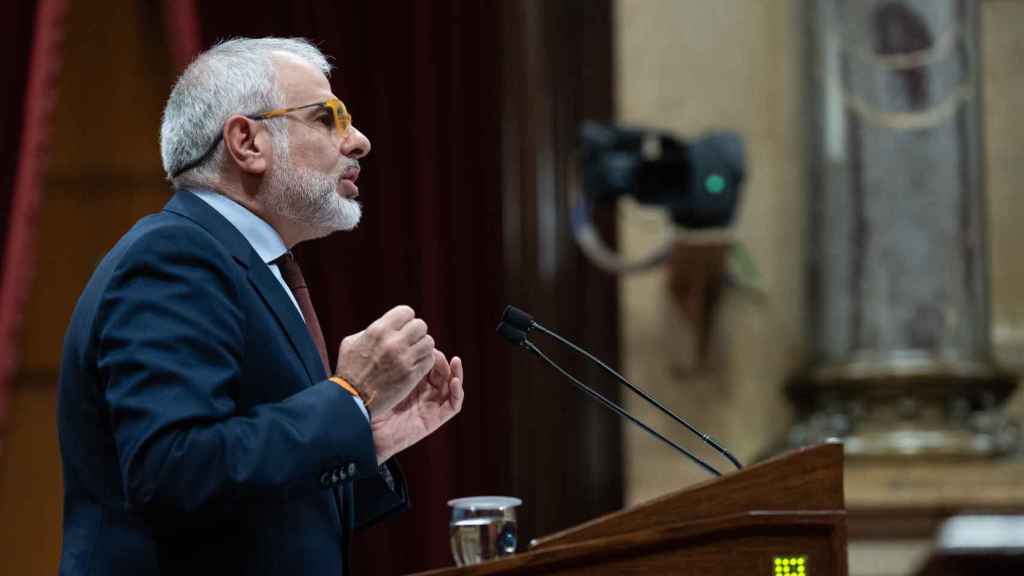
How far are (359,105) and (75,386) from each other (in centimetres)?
231

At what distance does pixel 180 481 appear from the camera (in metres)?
1.51

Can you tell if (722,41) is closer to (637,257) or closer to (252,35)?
(637,257)

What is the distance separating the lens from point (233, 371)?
62.5 inches

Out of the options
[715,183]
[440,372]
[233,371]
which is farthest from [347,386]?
[715,183]

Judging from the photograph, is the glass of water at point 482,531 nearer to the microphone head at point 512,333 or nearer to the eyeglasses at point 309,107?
the microphone head at point 512,333

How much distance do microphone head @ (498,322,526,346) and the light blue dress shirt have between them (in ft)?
0.84

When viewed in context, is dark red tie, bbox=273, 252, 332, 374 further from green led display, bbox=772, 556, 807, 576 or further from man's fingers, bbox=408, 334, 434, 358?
green led display, bbox=772, 556, 807, 576

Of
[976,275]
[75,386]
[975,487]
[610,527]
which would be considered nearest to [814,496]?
[610,527]

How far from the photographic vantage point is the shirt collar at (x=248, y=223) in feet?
5.88

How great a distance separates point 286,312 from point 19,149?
177 centimetres

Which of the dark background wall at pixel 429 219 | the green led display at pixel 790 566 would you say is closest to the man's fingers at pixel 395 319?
the green led display at pixel 790 566

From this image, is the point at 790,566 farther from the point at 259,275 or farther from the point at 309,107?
the point at 309,107

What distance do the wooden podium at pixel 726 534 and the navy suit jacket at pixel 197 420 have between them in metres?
0.17

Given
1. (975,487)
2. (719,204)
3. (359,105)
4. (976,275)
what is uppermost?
(359,105)
